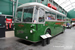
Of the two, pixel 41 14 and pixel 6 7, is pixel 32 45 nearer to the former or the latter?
pixel 41 14

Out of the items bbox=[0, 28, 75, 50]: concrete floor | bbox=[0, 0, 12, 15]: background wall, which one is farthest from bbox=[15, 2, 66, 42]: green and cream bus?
bbox=[0, 0, 12, 15]: background wall

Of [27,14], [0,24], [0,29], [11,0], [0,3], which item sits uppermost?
[11,0]

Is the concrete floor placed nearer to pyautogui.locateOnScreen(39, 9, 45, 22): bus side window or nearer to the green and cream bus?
the green and cream bus

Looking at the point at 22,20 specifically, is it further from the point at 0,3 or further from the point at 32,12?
the point at 0,3

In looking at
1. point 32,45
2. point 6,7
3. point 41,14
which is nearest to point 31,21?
point 41,14

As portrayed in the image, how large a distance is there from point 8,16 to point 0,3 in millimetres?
1431

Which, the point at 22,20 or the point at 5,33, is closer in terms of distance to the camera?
the point at 22,20

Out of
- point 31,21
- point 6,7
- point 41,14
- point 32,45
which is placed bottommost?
point 32,45

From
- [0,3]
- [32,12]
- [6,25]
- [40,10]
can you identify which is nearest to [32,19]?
[32,12]

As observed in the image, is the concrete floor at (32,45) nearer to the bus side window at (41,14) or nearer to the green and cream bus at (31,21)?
the green and cream bus at (31,21)

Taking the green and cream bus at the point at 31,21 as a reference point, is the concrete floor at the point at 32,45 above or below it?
below

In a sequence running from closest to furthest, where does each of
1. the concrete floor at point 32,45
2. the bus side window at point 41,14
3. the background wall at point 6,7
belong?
the concrete floor at point 32,45 → the bus side window at point 41,14 → the background wall at point 6,7

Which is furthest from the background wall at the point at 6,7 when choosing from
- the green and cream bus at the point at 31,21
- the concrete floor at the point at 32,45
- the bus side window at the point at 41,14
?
the bus side window at the point at 41,14

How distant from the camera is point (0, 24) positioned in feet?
20.6
